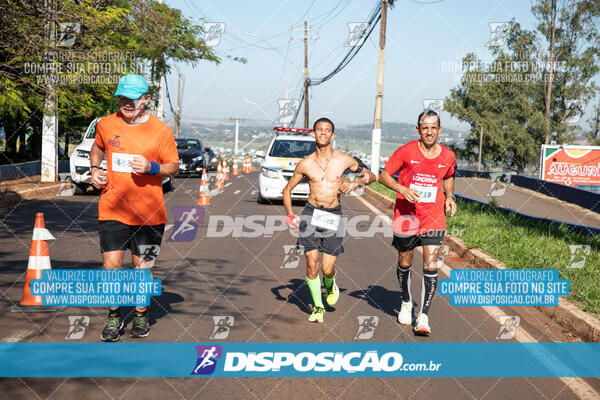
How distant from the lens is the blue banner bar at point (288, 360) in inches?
175

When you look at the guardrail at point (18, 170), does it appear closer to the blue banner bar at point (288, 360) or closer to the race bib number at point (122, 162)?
the race bib number at point (122, 162)

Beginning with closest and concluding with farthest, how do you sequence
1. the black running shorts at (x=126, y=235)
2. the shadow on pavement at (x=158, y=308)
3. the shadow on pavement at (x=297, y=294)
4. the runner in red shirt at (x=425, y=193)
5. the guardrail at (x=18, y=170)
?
the black running shorts at (x=126, y=235) → the runner in red shirt at (x=425, y=193) → the shadow on pavement at (x=158, y=308) → the shadow on pavement at (x=297, y=294) → the guardrail at (x=18, y=170)

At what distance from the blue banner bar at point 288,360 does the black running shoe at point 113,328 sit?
0.29 feet

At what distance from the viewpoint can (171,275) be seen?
7684mm

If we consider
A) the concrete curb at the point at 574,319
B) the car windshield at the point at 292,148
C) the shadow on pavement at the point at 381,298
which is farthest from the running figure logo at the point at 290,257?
the car windshield at the point at 292,148

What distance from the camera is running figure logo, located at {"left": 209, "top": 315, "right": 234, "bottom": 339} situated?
17.3 feet

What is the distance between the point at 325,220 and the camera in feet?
19.3

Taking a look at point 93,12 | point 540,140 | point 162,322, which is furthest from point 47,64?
point 540,140

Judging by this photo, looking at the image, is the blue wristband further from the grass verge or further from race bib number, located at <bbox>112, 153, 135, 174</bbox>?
the grass verge

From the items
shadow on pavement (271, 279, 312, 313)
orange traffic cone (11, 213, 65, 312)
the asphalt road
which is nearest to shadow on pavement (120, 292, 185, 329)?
the asphalt road

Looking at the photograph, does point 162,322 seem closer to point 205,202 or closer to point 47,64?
point 205,202

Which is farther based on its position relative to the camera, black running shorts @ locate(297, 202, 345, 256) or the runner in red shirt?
black running shorts @ locate(297, 202, 345, 256)

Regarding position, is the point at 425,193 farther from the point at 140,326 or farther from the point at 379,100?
the point at 379,100

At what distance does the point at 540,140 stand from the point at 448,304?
63.1 meters
